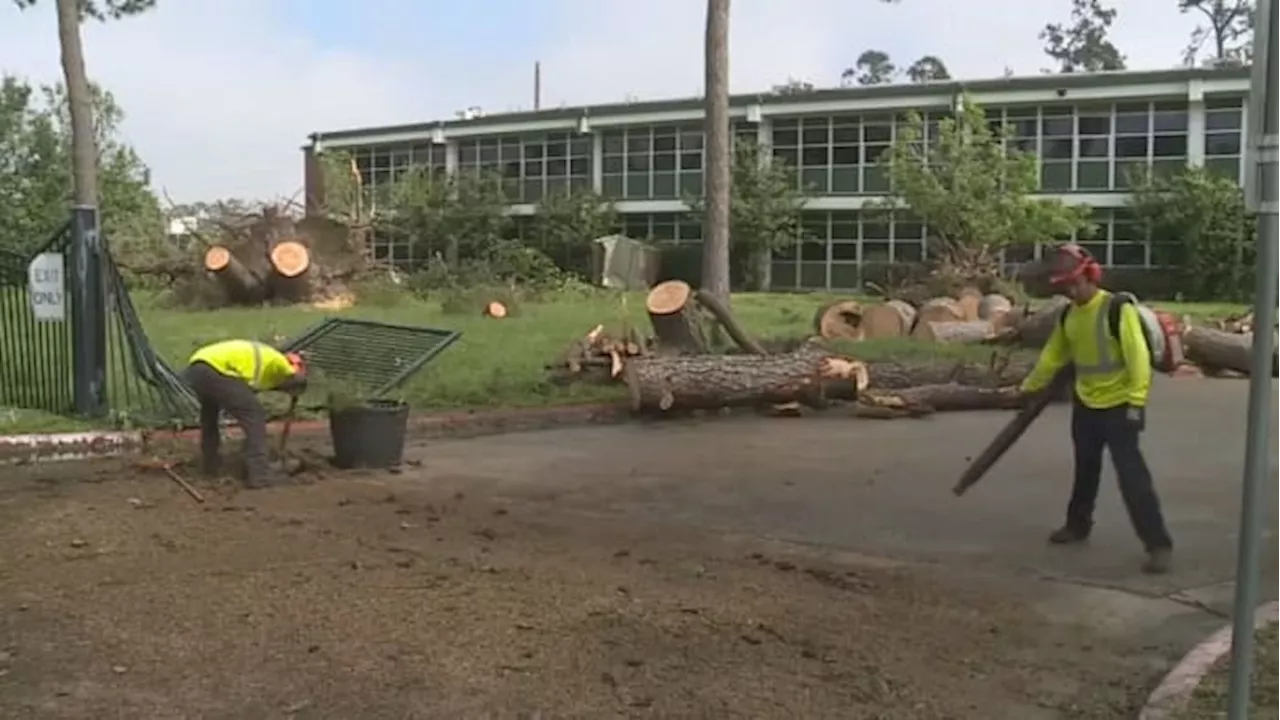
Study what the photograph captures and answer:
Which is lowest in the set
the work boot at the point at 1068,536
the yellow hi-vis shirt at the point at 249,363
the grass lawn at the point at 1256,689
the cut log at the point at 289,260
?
the work boot at the point at 1068,536

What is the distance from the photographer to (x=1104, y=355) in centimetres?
751

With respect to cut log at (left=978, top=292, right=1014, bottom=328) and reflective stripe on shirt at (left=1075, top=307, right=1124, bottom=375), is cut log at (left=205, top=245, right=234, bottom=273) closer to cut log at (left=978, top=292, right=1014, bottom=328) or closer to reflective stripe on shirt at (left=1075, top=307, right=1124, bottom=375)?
cut log at (left=978, top=292, right=1014, bottom=328)

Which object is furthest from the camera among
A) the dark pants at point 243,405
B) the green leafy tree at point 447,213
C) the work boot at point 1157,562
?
the green leafy tree at point 447,213

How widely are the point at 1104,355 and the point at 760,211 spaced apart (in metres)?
37.0

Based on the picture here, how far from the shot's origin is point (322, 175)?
3944cm

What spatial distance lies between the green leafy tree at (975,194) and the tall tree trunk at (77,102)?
2211cm

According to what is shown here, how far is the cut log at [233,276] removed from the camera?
27.8m

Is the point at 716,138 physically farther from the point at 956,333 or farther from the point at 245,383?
the point at 245,383

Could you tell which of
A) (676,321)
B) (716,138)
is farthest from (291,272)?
(676,321)

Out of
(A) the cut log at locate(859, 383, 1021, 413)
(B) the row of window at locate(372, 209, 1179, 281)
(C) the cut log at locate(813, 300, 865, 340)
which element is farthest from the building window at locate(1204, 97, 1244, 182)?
(A) the cut log at locate(859, 383, 1021, 413)

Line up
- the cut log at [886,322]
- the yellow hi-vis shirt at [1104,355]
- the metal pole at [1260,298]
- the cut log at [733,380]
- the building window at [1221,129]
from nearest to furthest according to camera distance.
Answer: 1. the metal pole at [1260,298]
2. the yellow hi-vis shirt at [1104,355]
3. the cut log at [733,380]
4. the cut log at [886,322]
5. the building window at [1221,129]

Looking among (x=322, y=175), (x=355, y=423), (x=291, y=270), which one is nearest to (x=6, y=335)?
(x=355, y=423)

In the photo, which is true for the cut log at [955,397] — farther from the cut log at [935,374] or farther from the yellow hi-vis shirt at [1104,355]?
the yellow hi-vis shirt at [1104,355]

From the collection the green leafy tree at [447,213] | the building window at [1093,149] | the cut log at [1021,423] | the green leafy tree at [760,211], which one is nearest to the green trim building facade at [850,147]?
the building window at [1093,149]
